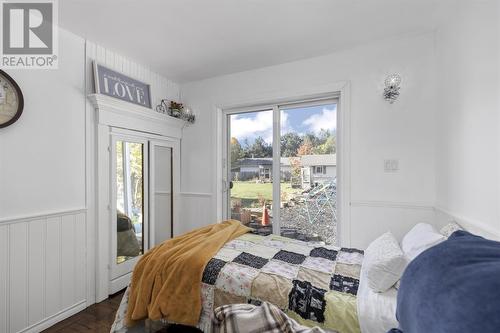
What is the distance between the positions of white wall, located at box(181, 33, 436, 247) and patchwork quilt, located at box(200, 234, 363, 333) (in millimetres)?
706

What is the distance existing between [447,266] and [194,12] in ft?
7.40

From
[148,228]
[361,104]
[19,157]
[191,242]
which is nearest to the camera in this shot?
[19,157]

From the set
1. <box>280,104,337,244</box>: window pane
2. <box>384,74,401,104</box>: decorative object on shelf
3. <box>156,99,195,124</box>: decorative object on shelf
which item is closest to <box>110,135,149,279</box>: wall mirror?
<box>156,99,195,124</box>: decorative object on shelf

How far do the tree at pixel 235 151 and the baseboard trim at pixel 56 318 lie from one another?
2.26m

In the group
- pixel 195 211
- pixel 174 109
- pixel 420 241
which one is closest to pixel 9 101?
pixel 174 109

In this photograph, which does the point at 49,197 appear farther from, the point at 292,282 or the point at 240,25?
the point at 240,25

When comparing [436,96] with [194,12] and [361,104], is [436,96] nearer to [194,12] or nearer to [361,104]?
[361,104]

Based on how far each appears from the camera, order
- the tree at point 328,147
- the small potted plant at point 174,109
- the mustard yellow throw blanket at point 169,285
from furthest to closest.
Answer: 1. the small potted plant at point 174,109
2. the tree at point 328,147
3. the mustard yellow throw blanket at point 169,285

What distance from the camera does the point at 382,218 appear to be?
95.9 inches

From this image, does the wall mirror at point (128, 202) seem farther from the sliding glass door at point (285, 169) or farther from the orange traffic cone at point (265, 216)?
the orange traffic cone at point (265, 216)

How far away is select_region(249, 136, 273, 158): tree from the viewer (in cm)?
316

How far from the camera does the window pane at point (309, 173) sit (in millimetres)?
2826

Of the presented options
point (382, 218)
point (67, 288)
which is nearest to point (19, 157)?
point (67, 288)

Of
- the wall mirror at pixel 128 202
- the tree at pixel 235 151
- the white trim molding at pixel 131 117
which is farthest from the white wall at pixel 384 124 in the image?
the wall mirror at pixel 128 202
